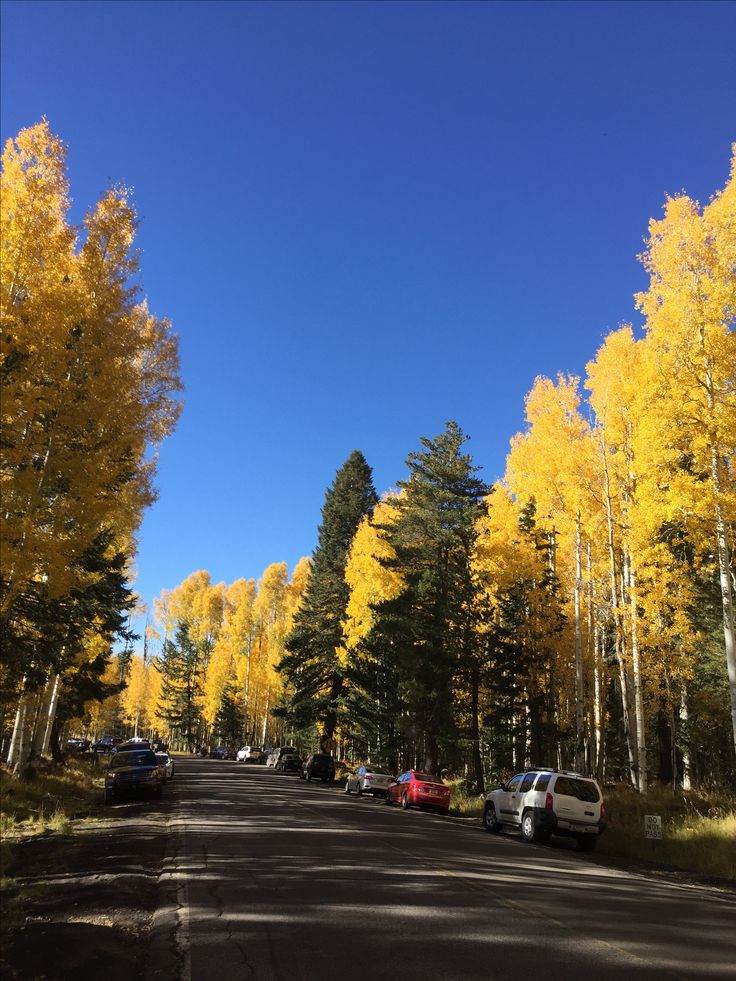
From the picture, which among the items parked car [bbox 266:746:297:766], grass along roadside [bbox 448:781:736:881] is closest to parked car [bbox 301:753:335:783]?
parked car [bbox 266:746:297:766]

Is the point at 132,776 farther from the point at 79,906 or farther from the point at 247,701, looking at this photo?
the point at 247,701

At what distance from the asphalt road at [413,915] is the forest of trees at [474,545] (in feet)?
19.2

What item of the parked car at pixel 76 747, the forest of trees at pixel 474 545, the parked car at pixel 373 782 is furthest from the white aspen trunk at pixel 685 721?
the parked car at pixel 76 747

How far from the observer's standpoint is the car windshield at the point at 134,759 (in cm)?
2175

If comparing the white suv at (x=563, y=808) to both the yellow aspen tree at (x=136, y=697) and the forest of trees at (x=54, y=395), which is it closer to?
the forest of trees at (x=54, y=395)

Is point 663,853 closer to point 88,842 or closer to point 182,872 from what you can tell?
point 182,872

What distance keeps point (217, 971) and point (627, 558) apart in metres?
19.9

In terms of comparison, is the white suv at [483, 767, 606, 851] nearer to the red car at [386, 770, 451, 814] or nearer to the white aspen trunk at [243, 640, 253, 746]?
the red car at [386, 770, 451, 814]

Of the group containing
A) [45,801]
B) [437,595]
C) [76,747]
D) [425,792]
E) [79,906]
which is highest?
[437,595]

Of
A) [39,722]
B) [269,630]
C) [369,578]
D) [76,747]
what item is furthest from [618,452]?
[76,747]

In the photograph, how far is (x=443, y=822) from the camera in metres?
19.5

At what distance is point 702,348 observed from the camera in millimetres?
15758

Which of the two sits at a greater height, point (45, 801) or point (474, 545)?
point (474, 545)

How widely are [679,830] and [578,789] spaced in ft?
7.40
